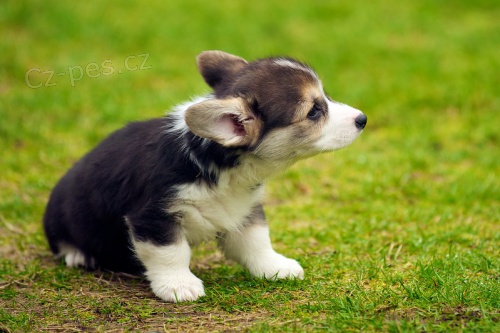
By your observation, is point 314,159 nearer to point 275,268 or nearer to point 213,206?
point 275,268

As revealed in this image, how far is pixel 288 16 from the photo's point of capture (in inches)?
535

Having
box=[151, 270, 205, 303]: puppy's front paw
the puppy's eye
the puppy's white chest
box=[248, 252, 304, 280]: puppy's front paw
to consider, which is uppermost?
the puppy's eye

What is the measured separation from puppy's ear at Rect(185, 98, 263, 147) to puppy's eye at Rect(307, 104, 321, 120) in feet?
1.18

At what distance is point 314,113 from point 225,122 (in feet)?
2.27

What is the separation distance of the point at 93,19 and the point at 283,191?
6.41 metres

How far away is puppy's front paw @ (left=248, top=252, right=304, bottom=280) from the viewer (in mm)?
5246

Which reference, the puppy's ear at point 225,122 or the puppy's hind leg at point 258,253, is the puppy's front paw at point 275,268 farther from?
the puppy's ear at point 225,122

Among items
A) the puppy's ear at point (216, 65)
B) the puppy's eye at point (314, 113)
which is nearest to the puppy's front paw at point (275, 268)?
the puppy's eye at point (314, 113)

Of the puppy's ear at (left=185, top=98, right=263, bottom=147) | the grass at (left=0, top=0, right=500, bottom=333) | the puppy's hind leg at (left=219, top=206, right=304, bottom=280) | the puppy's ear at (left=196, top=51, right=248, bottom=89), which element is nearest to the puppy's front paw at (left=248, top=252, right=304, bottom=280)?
the puppy's hind leg at (left=219, top=206, right=304, bottom=280)

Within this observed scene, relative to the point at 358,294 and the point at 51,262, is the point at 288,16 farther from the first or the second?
the point at 358,294

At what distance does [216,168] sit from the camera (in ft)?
16.0

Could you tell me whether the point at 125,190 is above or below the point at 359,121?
below

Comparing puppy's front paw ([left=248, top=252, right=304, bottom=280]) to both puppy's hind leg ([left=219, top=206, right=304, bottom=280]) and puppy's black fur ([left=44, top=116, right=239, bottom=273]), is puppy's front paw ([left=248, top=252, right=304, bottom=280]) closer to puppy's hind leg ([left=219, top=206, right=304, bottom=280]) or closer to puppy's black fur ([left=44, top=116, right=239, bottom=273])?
puppy's hind leg ([left=219, top=206, right=304, bottom=280])

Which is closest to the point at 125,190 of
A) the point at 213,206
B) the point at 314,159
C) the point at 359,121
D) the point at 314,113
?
the point at 213,206
